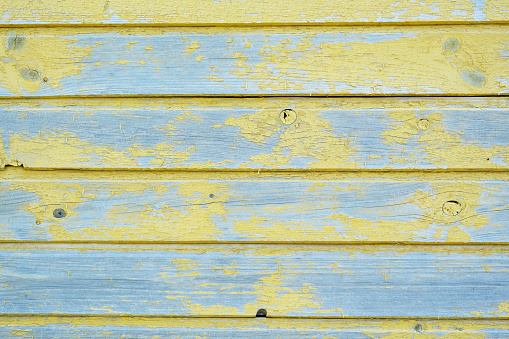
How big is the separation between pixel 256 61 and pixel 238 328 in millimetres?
695

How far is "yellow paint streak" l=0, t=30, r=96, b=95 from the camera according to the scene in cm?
85

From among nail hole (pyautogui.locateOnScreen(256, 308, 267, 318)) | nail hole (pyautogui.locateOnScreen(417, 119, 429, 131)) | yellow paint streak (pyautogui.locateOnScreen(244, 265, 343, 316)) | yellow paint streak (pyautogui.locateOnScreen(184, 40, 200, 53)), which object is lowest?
nail hole (pyautogui.locateOnScreen(256, 308, 267, 318))

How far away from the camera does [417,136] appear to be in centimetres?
85

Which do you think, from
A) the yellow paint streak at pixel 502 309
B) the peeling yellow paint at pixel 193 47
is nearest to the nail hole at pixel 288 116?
the peeling yellow paint at pixel 193 47

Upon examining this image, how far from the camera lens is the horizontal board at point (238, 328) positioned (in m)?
0.90

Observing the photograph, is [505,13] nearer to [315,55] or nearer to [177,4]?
[315,55]

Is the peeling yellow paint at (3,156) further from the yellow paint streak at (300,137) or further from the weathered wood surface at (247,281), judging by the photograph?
the yellow paint streak at (300,137)

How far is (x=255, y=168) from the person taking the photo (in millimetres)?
873

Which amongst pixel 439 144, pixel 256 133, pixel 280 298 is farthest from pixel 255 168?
pixel 439 144

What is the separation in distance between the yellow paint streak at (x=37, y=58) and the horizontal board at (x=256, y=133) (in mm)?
57

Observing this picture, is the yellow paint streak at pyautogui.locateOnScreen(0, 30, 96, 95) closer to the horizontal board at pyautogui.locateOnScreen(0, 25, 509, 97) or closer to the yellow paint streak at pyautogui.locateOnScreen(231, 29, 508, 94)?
the horizontal board at pyautogui.locateOnScreen(0, 25, 509, 97)

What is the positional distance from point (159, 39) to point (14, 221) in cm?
60

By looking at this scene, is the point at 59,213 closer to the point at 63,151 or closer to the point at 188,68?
the point at 63,151

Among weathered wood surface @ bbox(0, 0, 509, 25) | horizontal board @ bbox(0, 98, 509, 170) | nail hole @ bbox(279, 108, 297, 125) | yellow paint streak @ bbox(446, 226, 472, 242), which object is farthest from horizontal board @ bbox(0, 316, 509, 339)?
weathered wood surface @ bbox(0, 0, 509, 25)
